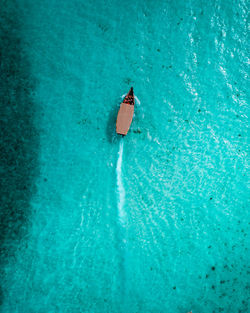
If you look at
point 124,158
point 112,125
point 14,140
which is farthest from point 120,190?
point 14,140

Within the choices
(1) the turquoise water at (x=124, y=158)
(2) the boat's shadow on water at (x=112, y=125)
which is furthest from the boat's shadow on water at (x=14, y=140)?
(2) the boat's shadow on water at (x=112, y=125)

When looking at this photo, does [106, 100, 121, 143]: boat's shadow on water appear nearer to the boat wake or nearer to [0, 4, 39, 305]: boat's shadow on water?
the boat wake

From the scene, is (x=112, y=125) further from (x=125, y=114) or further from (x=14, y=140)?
(x=14, y=140)

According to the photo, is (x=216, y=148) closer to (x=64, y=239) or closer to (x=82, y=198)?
(x=82, y=198)

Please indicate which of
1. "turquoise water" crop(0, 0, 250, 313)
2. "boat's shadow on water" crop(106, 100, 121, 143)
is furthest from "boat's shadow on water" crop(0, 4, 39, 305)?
"boat's shadow on water" crop(106, 100, 121, 143)

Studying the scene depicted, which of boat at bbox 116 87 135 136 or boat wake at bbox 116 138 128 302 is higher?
boat at bbox 116 87 135 136

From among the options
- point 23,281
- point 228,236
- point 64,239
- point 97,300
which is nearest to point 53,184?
point 64,239
